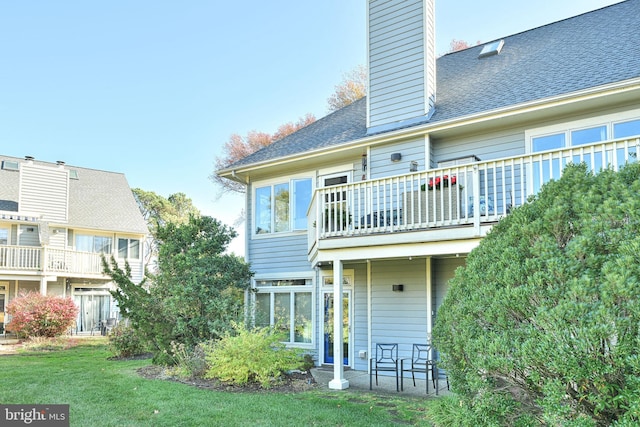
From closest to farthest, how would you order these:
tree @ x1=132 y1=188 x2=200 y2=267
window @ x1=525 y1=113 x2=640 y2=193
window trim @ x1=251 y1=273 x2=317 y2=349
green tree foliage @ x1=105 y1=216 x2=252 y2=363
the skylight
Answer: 1. window @ x1=525 y1=113 x2=640 y2=193
2. green tree foliage @ x1=105 y1=216 x2=252 y2=363
3. window trim @ x1=251 y1=273 x2=317 y2=349
4. the skylight
5. tree @ x1=132 y1=188 x2=200 y2=267

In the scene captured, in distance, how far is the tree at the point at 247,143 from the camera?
23.5 m

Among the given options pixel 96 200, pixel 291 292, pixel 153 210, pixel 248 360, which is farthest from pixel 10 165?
pixel 248 360

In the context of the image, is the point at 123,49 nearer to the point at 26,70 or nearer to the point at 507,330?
the point at 26,70

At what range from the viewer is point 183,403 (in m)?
6.80

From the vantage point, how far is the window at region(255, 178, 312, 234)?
38.3 ft

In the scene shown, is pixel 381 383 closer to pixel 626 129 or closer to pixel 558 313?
pixel 626 129

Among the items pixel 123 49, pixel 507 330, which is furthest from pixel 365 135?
pixel 123 49

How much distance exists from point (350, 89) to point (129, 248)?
42.3ft

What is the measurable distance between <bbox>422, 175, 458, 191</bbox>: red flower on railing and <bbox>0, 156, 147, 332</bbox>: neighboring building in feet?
46.7

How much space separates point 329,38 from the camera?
20.6 metres

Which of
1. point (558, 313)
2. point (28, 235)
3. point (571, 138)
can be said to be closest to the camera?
point (558, 313)

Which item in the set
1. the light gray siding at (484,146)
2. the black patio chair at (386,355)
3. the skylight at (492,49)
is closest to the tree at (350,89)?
the skylight at (492,49)

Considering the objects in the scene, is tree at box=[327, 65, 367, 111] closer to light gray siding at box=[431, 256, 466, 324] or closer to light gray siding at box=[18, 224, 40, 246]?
→ light gray siding at box=[431, 256, 466, 324]

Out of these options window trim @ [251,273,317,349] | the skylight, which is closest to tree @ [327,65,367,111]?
the skylight
